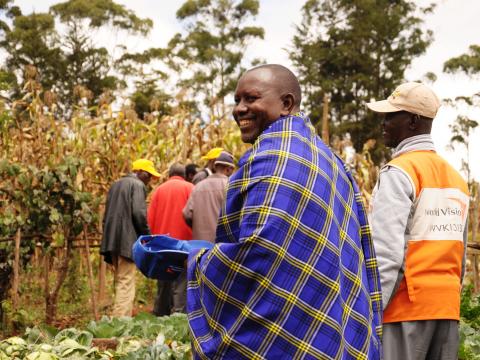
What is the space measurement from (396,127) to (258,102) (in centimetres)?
91

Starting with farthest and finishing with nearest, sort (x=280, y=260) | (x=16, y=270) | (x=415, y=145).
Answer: (x=16, y=270) < (x=415, y=145) < (x=280, y=260)

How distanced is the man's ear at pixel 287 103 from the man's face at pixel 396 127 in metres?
0.80

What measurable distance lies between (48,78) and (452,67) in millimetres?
15658

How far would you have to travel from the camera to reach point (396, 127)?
3.06 m

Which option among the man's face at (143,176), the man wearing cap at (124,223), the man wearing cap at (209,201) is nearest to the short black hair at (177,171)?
the man's face at (143,176)

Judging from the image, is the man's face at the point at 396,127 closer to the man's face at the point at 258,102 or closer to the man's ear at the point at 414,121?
the man's ear at the point at 414,121

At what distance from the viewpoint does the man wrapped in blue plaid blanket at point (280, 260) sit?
2160 millimetres

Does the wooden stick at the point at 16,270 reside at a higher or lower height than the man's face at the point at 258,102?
lower

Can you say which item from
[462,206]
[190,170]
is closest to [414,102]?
[462,206]

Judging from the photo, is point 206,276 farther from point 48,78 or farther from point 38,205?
point 48,78

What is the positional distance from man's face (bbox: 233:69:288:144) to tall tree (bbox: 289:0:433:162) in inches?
1055

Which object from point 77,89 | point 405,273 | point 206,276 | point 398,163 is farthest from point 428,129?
point 77,89

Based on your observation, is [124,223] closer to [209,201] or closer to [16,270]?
[209,201]

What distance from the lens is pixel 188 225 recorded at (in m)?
7.24
